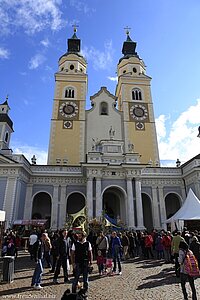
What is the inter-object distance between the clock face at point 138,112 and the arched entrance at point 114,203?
13.5 metres

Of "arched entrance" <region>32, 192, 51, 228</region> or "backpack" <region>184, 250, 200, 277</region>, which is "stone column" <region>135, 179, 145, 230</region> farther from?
"backpack" <region>184, 250, 200, 277</region>

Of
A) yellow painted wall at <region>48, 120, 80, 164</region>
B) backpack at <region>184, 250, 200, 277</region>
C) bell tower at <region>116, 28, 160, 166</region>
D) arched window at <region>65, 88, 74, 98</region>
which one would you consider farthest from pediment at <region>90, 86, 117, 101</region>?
backpack at <region>184, 250, 200, 277</region>

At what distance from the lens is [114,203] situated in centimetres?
2869

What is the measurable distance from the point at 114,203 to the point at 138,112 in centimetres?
1529

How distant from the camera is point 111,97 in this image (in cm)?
3641

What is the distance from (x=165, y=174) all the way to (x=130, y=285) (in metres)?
21.0

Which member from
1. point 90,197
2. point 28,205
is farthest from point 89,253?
point 28,205

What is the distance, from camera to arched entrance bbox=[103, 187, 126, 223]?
2505cm

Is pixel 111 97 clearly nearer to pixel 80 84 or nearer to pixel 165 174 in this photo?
pixel 80 84

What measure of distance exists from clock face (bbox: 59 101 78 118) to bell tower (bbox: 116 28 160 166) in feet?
24.9

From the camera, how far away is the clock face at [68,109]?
114ft

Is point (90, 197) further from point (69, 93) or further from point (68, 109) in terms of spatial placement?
point (69, 93)

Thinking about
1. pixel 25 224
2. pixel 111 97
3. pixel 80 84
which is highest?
pixel 80 84

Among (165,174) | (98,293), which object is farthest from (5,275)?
(165,174)
